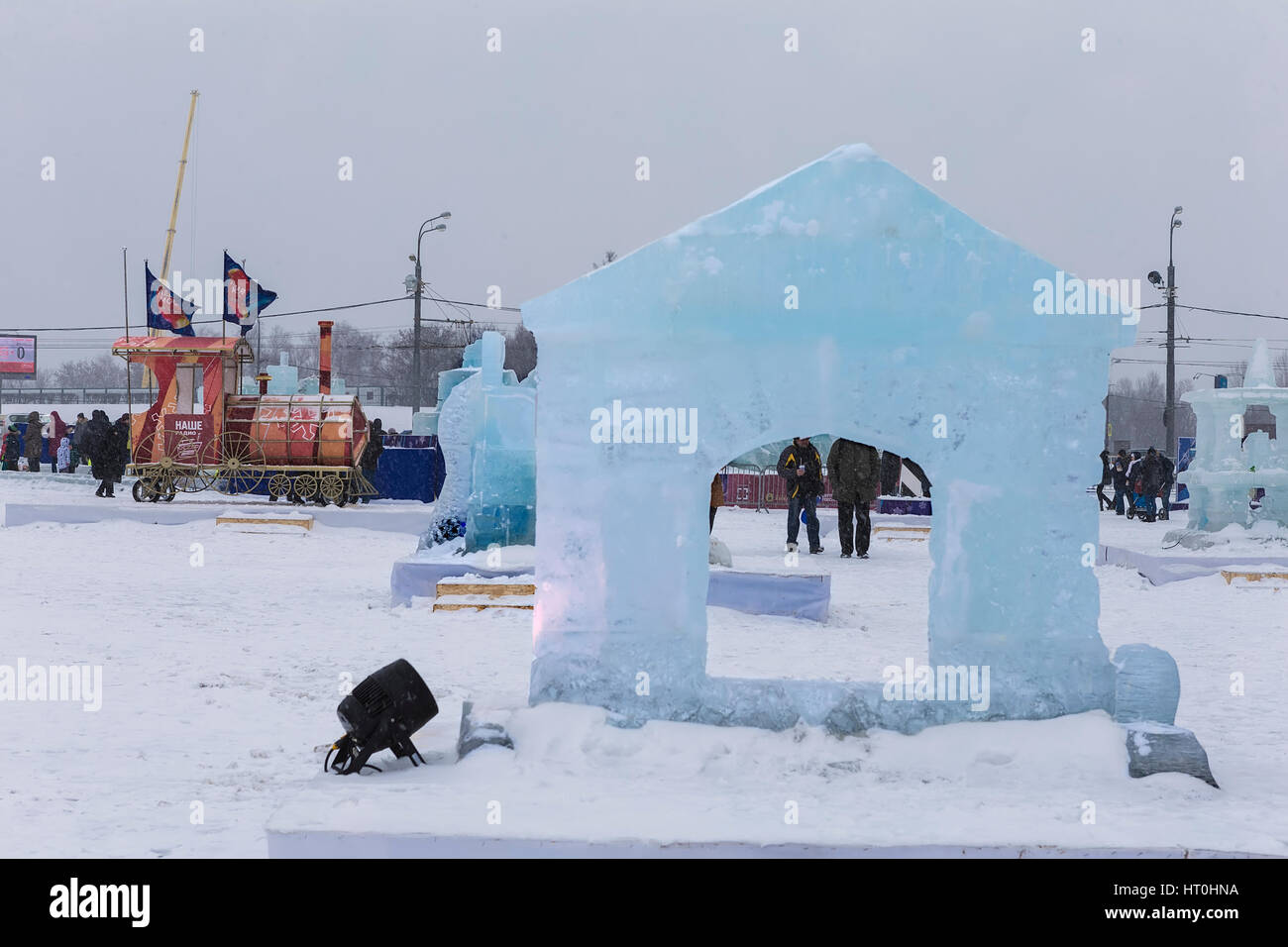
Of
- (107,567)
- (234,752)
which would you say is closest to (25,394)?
(107,567)

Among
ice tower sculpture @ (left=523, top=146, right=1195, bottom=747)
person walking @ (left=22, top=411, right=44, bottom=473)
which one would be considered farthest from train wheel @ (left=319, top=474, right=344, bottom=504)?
ice tower sculpture @ (left=523, top=146, right=1195, bottom=747)

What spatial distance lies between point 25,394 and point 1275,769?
252ft

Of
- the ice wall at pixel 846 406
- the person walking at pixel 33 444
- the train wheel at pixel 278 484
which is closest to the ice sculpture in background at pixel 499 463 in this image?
the ice wall at pixel 846 406

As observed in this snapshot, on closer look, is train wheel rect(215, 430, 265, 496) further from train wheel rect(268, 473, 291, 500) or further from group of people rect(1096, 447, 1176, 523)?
group of people rect(1096, 447, 1176, 523)

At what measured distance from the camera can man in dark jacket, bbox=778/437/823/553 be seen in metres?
16.8

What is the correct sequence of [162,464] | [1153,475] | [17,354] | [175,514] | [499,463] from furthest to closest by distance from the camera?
[17,354]
[1153,475]
[162,464]
[175,514]
[499,463]

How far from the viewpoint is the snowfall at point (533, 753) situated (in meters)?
Answer: 4.89

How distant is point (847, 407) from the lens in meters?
6.02

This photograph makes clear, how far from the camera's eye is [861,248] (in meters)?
6.06

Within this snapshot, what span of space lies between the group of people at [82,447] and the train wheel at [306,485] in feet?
11.2

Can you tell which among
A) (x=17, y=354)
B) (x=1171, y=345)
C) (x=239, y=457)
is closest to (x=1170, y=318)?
(x=1171, y=345)

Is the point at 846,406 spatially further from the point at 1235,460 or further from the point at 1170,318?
the point at 1170,318

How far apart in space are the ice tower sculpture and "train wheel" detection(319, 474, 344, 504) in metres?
18.5

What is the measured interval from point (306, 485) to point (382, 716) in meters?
18.9
